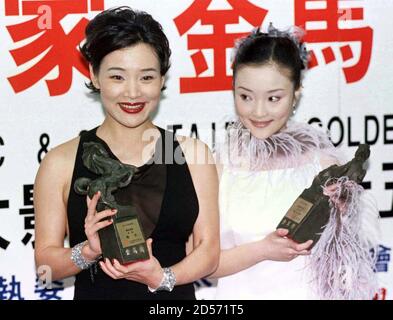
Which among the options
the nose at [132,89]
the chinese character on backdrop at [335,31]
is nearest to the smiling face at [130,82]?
the nose at [132,89]

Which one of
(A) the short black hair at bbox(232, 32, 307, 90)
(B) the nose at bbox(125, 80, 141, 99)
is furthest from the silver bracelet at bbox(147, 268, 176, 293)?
(A) the short black hair at bbox(232, 32, 307, 90)

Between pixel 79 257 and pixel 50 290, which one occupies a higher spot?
pixel 79 257

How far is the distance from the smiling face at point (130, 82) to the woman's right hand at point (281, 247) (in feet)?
1.67

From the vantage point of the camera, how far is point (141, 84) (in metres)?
2.00

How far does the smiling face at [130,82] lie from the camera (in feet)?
6.46

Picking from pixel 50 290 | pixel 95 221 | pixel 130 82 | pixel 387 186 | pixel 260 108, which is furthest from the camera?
pixel 387 186

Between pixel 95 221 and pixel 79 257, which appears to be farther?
pixel 79 257

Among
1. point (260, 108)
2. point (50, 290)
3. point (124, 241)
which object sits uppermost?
point (260, 108)

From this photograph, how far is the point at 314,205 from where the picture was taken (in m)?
2.07

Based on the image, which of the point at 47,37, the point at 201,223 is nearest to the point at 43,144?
the point at 47,37

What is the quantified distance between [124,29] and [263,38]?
1.42ft

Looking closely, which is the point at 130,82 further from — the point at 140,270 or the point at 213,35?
the point at 213,35

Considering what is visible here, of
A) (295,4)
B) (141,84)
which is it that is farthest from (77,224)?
(295,4)

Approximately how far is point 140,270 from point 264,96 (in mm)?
610
